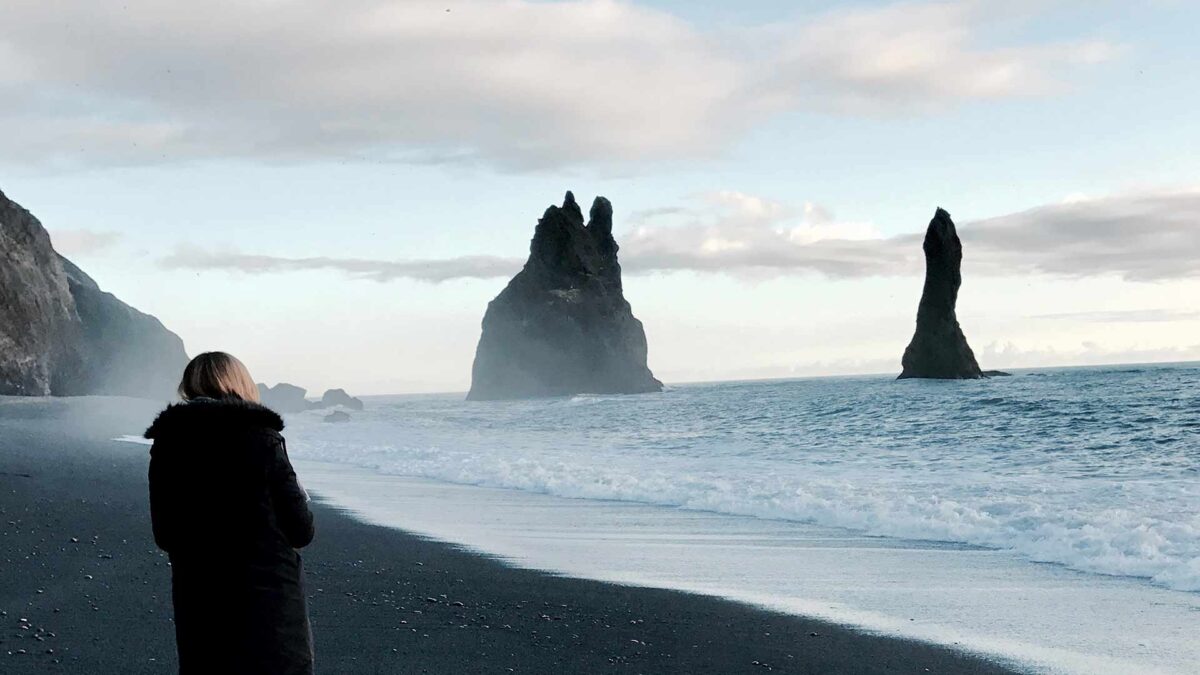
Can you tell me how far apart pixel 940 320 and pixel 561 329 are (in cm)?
4580

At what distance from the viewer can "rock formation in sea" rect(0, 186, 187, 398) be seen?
159 feet

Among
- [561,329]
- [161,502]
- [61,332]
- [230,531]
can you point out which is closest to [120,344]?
[61,332]

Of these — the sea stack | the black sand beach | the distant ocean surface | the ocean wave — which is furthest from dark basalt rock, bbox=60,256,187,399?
the black sand beach

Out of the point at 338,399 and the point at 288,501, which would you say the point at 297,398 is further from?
the point at 288,501

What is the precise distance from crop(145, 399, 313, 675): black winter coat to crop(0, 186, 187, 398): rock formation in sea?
50073mm

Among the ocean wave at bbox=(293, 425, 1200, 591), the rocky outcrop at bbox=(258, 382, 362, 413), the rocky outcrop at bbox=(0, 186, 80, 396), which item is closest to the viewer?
the ocean wave at bbox=(293, 425, 1200, 591)

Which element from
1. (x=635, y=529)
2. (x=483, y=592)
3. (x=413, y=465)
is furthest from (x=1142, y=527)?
(x=413, y=465)

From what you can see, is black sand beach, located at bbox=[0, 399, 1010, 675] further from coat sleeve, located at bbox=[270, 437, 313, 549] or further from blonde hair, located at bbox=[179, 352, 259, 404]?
blonde hair, located at bbox=[179, 352, 259, 404]

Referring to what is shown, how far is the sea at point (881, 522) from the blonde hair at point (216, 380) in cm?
483

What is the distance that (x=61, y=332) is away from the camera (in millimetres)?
56188

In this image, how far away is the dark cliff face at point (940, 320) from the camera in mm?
96438

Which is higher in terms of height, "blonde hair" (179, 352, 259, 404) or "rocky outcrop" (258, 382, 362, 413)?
"blonde hair" (179, 352, 259, 404)

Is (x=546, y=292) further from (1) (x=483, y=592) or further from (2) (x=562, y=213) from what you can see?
(1) (x=483, y=592)

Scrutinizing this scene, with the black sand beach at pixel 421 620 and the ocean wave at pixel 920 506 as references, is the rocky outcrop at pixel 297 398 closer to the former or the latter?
the ocean wave at pixel 920 506
